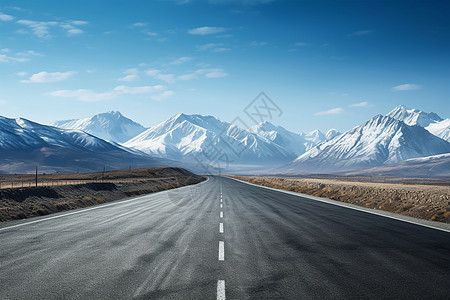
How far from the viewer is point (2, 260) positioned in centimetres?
709

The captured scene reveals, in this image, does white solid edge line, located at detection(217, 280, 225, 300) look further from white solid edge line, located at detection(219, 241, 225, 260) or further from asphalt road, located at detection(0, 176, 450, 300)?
white solid edge line, located at detection(219, 241, 225, 260)

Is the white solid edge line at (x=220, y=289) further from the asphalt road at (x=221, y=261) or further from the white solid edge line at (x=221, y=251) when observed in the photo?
the white solid edge line at (x=221, y=251)

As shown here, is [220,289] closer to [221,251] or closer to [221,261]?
[221,261]

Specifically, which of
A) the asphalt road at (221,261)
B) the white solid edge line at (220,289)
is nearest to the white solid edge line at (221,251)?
the asphalt road at (221,261)

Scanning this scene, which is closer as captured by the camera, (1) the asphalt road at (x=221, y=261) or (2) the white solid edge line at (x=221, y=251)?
(1) the asphalt road at (x=221, y=261)

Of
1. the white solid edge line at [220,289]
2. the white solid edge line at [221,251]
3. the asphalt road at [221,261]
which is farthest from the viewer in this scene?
the white solid edge line at [221,251]

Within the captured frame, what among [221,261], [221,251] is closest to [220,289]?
[221,261]

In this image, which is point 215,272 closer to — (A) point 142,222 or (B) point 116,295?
(B) point 116,295

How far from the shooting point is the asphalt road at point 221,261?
546cm

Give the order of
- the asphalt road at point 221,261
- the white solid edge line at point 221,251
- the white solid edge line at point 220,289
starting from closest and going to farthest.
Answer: the white solid edge line at point 220,289
the asphalt road at point 221,261
the white solid edge line at point 221,251

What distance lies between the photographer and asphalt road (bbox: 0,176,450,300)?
5461mm

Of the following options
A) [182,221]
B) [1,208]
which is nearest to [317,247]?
[182,221]

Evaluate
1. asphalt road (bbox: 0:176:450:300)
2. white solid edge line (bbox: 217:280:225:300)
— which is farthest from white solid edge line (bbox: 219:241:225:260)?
white solid edge line (bbox: 217:280:225:300)

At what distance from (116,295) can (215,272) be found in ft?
6.21
